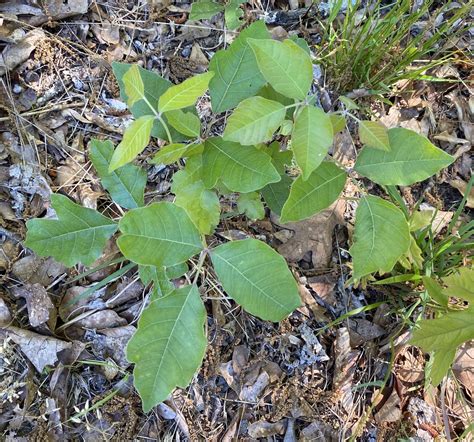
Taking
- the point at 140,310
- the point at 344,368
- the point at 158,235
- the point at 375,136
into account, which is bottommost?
the point at 344,368

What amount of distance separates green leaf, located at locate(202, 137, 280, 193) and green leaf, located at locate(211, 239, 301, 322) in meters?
0.16

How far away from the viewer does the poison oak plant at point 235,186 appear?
106 cm

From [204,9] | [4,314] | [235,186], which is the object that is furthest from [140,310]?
[204,9]

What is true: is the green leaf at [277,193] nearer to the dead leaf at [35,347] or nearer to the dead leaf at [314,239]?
the dead leaf at [314,239]

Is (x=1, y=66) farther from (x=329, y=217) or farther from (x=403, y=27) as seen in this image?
(x=403, y=27)

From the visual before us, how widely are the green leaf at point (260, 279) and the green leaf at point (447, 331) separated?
1.40 feet

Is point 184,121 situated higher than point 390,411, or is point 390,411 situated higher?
point 184,121

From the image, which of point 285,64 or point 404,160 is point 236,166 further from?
point 404,160

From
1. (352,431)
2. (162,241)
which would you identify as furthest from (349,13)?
(352,431)

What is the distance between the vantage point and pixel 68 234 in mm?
1393

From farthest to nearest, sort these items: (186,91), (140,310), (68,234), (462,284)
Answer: (140,310) < (68,234) < (462,284) < (186,91)

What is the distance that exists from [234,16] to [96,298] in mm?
1243

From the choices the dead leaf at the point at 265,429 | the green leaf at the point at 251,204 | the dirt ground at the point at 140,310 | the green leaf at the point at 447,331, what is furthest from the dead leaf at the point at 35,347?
the green leaf at the point at 447,331

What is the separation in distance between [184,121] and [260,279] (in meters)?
0.44
